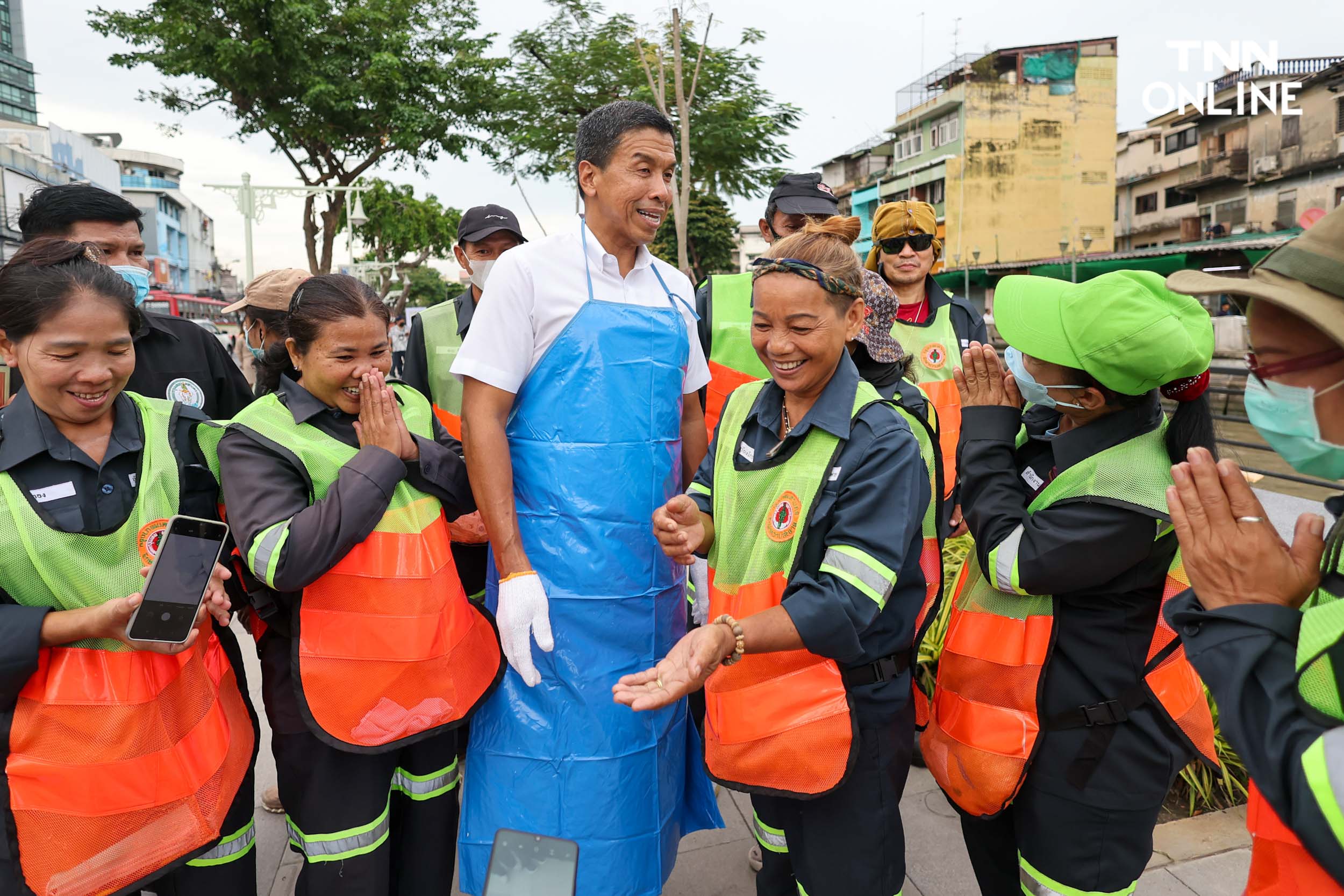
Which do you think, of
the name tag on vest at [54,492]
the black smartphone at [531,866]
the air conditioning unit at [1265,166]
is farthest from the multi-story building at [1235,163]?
the name tag on vest at [54,492]

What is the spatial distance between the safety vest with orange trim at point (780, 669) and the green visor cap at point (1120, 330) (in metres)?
0.40

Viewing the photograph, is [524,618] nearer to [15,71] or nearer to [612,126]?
[612,126]

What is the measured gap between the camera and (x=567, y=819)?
7.01 ft

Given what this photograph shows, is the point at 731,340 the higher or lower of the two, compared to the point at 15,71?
lower

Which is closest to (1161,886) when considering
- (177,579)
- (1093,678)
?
(1093,678)

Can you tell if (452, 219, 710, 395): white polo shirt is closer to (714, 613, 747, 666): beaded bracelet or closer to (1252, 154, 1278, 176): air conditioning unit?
(714, 613, 747, 666): beaded bracelet

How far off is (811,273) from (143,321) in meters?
2.08

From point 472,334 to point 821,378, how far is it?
0.89 metres

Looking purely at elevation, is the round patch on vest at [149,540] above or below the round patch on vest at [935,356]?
below

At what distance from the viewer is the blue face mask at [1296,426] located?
46.8 inches

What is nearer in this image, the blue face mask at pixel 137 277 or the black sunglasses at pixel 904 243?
the blue face mask at pixel 137 277

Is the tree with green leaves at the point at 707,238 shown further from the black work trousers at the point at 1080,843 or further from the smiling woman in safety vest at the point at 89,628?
the black work trousers at the point at 1080,843

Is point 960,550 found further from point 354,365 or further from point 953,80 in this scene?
point 953,80

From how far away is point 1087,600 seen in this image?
1.85 meters
